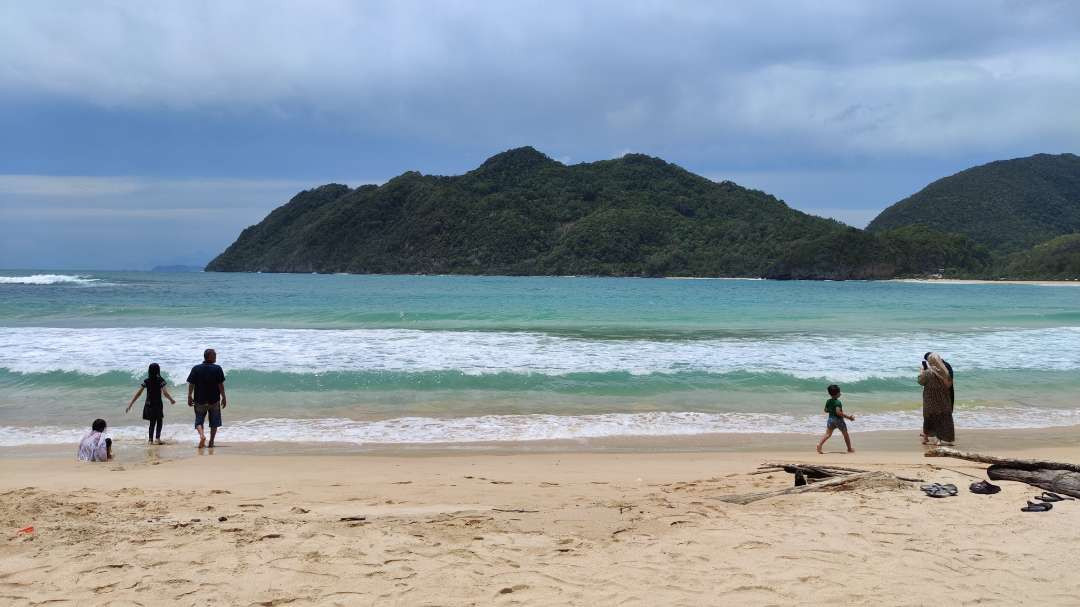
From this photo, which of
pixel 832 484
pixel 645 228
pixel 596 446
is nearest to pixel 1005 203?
pixel 645 228

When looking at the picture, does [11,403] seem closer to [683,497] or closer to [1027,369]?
[683,497]

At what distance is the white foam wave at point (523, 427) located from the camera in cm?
934

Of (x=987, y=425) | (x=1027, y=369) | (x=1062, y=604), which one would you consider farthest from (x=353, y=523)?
(x=1027, y=369)

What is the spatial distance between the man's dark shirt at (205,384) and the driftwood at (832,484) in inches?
264

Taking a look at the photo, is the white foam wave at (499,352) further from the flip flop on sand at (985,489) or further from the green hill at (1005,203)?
the green hill at (1005,203)

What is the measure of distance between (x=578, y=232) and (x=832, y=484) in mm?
122697

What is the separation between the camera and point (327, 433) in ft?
31.3

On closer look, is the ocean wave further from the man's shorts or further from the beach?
the man's shorts

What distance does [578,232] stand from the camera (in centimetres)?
12775

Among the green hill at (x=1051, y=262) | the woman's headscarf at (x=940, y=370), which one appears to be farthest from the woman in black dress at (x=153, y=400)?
the green hill at (x=1051, y=262)

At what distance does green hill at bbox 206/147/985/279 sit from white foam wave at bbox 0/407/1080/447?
105922 mm

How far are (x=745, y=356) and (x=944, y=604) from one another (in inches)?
518

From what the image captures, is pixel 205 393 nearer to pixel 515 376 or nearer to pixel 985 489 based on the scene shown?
pixel 515 376

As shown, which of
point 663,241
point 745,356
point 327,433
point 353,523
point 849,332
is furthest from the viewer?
point 663,241
